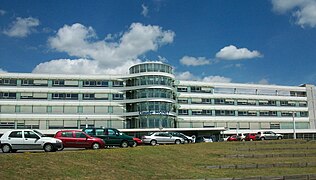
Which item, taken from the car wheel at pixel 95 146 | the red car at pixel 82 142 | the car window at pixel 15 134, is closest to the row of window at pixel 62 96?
the red car at pixel 82 142

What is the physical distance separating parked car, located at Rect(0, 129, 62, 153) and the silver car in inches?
555

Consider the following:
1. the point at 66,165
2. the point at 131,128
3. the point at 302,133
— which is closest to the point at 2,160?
the point at 66,165

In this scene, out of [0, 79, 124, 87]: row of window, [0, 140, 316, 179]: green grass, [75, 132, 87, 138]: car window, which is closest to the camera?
[0, 140, 316, 179]: green grass

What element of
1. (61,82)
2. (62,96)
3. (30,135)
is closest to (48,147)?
(30,135)

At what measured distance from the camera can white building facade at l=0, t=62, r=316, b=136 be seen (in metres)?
66.6

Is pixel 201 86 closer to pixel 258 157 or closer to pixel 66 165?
pixel 258 157

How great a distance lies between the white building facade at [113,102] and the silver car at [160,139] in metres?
26.7

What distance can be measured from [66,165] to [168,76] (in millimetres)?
53337

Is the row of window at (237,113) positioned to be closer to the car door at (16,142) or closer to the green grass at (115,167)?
the green grass at (115,167)

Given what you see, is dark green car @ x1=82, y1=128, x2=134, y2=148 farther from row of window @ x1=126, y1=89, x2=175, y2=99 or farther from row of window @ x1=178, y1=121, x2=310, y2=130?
row of window @ x1=178, y1=121, x2=310, y2=130

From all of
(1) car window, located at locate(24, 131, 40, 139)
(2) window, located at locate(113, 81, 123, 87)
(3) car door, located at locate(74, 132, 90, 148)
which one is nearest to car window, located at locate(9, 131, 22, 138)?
(1) car window, located at locate(24, 131, 40, 139)

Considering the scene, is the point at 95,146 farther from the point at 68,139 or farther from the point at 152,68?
the point at 152,68

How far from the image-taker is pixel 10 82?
2670 inches

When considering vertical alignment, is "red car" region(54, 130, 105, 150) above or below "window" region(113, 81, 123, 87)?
below
